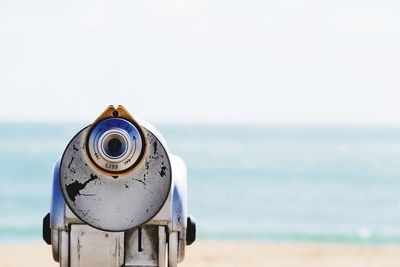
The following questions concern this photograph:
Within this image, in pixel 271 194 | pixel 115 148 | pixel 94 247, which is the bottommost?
pixel 94 247

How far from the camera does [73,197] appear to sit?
16.5 feet

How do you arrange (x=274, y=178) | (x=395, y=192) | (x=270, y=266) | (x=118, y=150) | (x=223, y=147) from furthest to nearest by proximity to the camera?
(x=223, y=147), (x=274, y=178), (x=395, y=192), (x=270, y=266), (x=118, y=150)

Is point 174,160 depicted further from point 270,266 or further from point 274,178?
point 274,178

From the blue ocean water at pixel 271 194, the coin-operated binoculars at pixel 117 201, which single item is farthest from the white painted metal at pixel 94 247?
the blue ocean water at pixel 271 194

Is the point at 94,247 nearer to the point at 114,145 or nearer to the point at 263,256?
the point at 114,145

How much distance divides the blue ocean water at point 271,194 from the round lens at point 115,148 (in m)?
18.7

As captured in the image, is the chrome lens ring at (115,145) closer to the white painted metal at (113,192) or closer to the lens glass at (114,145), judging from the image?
the lens glass at (114,145)

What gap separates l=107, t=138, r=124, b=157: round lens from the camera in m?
4.91

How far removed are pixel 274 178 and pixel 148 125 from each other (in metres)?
45.4

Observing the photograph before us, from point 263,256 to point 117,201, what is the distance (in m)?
11.0

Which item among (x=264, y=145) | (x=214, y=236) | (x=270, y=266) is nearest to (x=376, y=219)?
(x=214, y=236)

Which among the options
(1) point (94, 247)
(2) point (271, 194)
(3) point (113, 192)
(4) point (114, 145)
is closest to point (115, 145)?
(4) point (114, 145)

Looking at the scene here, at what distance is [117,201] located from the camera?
5027mm

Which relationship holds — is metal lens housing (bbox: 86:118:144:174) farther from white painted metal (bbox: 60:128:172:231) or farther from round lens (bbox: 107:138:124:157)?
white painted metal (bbox: 60:128:172:231)
